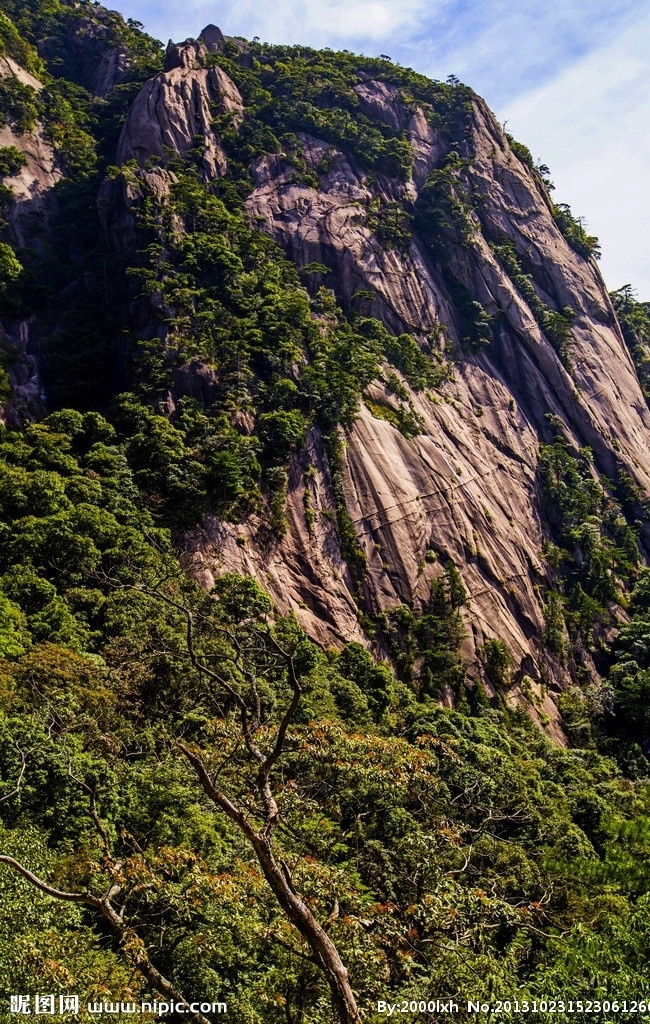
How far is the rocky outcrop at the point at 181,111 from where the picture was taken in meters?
54.0

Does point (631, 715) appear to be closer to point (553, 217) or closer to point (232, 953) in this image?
point (232, 953)

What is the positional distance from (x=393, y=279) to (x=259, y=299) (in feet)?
53.1

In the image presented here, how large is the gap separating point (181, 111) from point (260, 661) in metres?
50.2

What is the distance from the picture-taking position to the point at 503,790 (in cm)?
2569

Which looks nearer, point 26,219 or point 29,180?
point 26,219

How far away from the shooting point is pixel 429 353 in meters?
58.5

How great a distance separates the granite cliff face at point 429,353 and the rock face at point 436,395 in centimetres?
13

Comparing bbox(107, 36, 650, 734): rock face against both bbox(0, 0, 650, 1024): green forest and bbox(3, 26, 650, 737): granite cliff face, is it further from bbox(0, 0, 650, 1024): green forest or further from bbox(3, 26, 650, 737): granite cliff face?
bbox(0, 0, 650, 1024): green forest

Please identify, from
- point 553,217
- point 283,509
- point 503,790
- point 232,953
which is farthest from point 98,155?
point 232,953

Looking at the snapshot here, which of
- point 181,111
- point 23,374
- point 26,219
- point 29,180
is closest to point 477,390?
point 181,111

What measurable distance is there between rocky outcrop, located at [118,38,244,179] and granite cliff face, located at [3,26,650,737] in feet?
0.58

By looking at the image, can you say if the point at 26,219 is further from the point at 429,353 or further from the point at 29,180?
the point at 429,353

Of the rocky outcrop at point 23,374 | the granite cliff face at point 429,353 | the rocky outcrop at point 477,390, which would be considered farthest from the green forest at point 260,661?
the rocky outcrop at point 477,390

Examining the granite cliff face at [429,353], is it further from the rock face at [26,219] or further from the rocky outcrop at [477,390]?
the rock face at [26,219]
